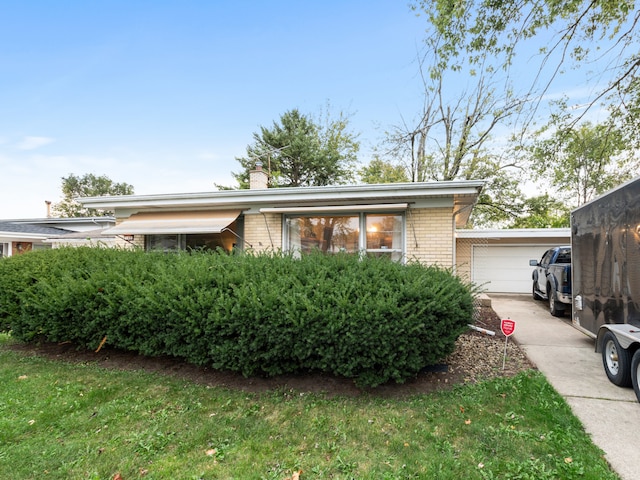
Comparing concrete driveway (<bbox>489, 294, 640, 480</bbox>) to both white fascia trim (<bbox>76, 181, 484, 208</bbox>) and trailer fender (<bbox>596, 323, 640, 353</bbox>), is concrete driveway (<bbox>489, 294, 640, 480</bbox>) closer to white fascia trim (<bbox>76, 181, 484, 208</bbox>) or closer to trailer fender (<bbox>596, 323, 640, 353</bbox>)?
Answer: trailer fender (<bbox>596, 323, 640, 353</bbox>)

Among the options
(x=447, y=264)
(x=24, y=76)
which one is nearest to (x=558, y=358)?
(x=447, y=264)

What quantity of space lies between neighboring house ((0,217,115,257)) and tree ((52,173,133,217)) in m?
20.5

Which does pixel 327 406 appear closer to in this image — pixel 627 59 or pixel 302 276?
pixel 302 276

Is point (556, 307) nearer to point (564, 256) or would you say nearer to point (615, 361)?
point (564, 256)

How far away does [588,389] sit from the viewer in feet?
12.1

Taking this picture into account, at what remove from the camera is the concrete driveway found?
255 cm

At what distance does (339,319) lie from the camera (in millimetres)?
3229

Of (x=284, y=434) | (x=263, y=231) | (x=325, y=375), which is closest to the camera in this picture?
(x=284, y=434)

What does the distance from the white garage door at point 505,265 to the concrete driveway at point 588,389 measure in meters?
6.20

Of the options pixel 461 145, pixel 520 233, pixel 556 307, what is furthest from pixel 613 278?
pixel 461 145

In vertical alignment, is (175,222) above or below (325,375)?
above

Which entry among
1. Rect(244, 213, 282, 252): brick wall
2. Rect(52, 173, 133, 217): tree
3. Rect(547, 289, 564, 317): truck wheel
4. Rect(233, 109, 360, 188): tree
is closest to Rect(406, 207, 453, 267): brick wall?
Rect(244, 213, 282, 252): brick wall

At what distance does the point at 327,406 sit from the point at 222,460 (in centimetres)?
119

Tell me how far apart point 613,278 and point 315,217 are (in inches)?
218
